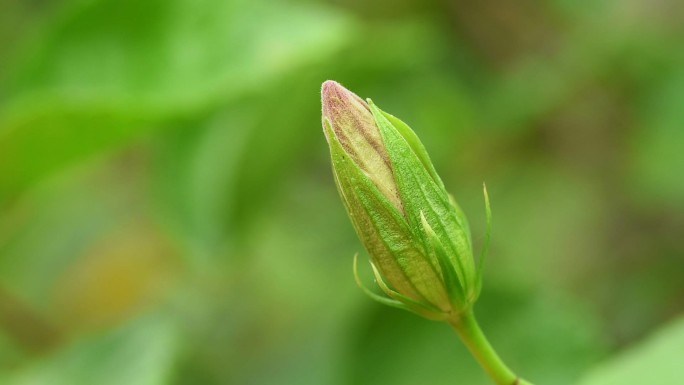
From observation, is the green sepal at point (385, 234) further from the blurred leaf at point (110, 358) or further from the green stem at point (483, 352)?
the blurred leaf at point (110, 358)

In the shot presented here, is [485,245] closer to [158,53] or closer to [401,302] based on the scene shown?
[401,302]

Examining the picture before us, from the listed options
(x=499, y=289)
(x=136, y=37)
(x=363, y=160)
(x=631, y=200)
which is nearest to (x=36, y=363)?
(x=136, y=37)

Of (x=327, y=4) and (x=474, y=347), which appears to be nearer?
(x=474, y=347)

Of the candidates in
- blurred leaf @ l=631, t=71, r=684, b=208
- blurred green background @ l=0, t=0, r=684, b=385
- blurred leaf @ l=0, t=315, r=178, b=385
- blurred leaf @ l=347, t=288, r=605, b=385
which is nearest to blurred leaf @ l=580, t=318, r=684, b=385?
blurred green background @ l=0, t=0, r=684, b=385

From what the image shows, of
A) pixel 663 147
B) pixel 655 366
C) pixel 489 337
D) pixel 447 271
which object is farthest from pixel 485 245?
pixel 663 147

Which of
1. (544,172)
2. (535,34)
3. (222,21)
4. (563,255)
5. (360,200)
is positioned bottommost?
(563,255)

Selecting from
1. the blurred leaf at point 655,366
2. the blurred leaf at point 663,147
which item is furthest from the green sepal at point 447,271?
the blurred leaf at point 663,147

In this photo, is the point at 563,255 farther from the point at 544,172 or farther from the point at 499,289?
the point at 499,289
